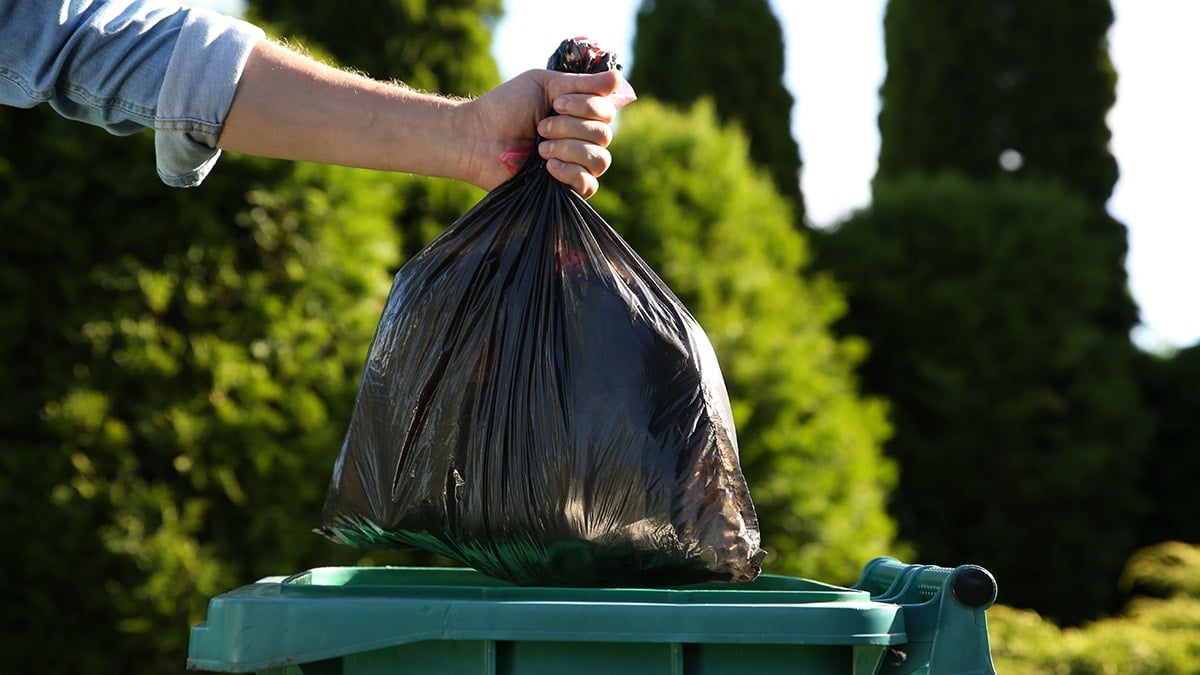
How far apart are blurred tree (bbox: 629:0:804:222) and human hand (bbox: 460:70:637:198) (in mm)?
7153

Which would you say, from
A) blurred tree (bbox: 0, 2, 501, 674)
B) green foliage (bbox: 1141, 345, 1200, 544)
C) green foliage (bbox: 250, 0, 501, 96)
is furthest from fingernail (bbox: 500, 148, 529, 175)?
green foliage (bbox: 1141, 345, 1200, 544)

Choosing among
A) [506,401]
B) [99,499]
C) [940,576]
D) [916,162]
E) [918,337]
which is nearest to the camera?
[940,576]

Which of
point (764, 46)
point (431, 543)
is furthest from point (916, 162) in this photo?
point (431, 543)

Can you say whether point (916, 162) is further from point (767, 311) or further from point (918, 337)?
point (767, 311)

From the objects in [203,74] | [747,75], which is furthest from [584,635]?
[747,75]

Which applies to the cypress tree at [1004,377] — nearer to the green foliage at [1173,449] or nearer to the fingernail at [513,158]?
the green foliage at [1173,449]

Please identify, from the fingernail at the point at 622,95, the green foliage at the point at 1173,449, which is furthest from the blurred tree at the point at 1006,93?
the fingernail at the point at 622,95

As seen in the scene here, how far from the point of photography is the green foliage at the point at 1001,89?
9.39m

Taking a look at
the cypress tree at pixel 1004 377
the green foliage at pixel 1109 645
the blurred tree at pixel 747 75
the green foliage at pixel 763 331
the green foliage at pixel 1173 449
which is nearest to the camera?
the green foliage at pixel 1109 645

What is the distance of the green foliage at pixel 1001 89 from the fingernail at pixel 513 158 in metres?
8.18

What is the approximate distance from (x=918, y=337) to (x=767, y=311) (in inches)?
94.1

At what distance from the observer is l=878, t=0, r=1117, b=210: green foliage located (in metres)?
9.39

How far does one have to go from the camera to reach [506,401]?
5.91ft

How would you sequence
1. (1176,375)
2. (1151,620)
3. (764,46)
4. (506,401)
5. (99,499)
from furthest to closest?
(764,46) → (1176,375) → (1151,620) → (99,499) → (506,401)
